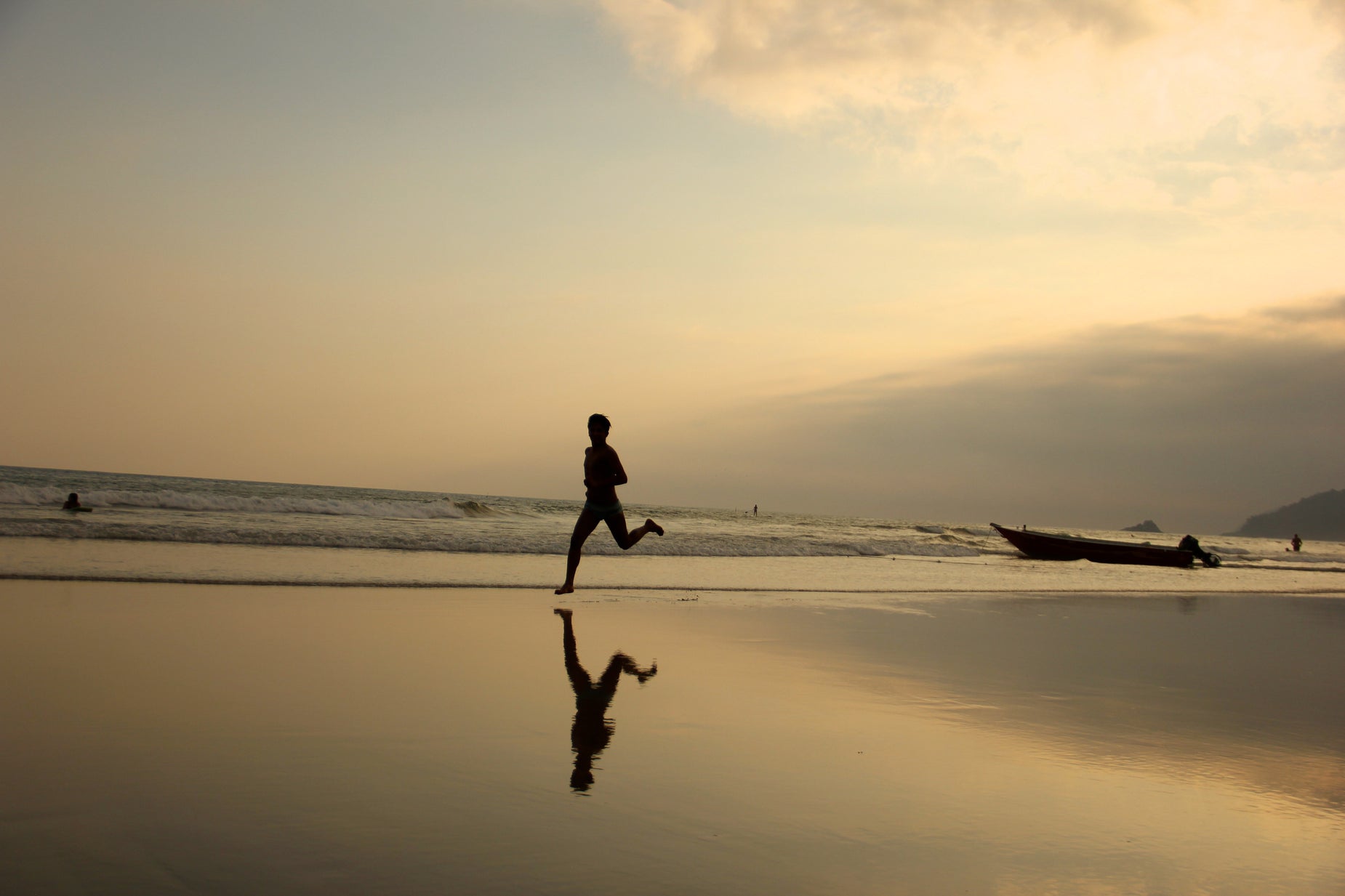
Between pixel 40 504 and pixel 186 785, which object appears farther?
pixel 40 504

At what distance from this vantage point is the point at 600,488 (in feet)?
32.8

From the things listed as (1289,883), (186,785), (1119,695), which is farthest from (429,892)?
(1119,695)

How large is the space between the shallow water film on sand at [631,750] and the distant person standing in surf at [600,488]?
3.49 feet

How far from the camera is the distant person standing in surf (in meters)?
9.92

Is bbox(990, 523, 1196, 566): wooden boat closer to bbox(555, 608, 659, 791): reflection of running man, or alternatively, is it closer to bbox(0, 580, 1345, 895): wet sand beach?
bbox(0, 580, 1345, 895): wet sand beach

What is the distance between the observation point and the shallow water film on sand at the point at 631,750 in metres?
2.65

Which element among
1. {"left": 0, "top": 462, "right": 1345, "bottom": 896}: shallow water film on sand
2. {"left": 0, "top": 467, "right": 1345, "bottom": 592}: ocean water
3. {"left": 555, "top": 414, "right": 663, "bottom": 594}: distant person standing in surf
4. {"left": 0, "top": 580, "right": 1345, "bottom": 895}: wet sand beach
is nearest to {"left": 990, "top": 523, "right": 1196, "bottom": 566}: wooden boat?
{"left": 0, "top": 467, "right": 1345, "bottom": 592}: ocean water

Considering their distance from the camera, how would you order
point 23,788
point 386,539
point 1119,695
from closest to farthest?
1. point 23,788
2. point 1119,695
3. point 386,539

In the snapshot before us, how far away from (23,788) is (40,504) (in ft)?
112

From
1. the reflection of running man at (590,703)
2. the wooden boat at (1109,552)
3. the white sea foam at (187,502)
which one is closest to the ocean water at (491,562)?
the wooden boat at (1109,552)

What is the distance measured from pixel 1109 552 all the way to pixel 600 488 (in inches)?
961

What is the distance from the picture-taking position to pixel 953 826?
312 cm

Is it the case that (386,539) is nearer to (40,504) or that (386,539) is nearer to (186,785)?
(186,785)

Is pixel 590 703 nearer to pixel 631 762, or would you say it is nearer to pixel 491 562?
pixel 631 762
